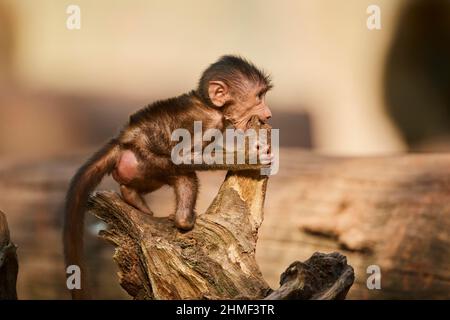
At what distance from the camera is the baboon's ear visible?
6.42 m

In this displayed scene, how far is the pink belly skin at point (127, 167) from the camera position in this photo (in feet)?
20.0

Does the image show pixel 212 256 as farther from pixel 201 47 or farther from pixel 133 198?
pixel 201 47

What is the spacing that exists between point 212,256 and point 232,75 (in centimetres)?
159

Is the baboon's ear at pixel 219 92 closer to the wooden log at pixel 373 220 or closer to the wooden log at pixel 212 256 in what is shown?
the wooden log at pixel 212 256

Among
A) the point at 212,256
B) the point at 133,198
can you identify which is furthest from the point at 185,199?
the point at 212,256

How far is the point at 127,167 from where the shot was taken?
6086mm

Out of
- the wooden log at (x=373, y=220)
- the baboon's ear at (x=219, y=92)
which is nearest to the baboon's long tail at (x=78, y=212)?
the baboon's ear at (x=219, y=92)

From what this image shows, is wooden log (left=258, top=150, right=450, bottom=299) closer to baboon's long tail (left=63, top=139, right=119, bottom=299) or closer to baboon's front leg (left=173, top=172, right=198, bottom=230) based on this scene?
baboon's front leg (left=173, top=172, right=198, bottom=230)

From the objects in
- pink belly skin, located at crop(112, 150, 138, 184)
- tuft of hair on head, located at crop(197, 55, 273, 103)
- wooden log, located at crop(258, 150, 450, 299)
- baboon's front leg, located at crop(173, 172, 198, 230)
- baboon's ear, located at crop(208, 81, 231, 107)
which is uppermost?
tuft of hair on head, located at crop(197, 55, 273, 103)

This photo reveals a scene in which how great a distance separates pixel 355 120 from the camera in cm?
1339

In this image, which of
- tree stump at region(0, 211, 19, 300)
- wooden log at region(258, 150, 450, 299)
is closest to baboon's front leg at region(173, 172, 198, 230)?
tree stump at region(0, 211, 19, 300)

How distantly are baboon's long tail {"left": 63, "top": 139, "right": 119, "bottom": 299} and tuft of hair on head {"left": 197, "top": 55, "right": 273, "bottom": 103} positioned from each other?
1.08m

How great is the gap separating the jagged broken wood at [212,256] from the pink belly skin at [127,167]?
190 mm

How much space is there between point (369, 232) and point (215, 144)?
8.29ft
